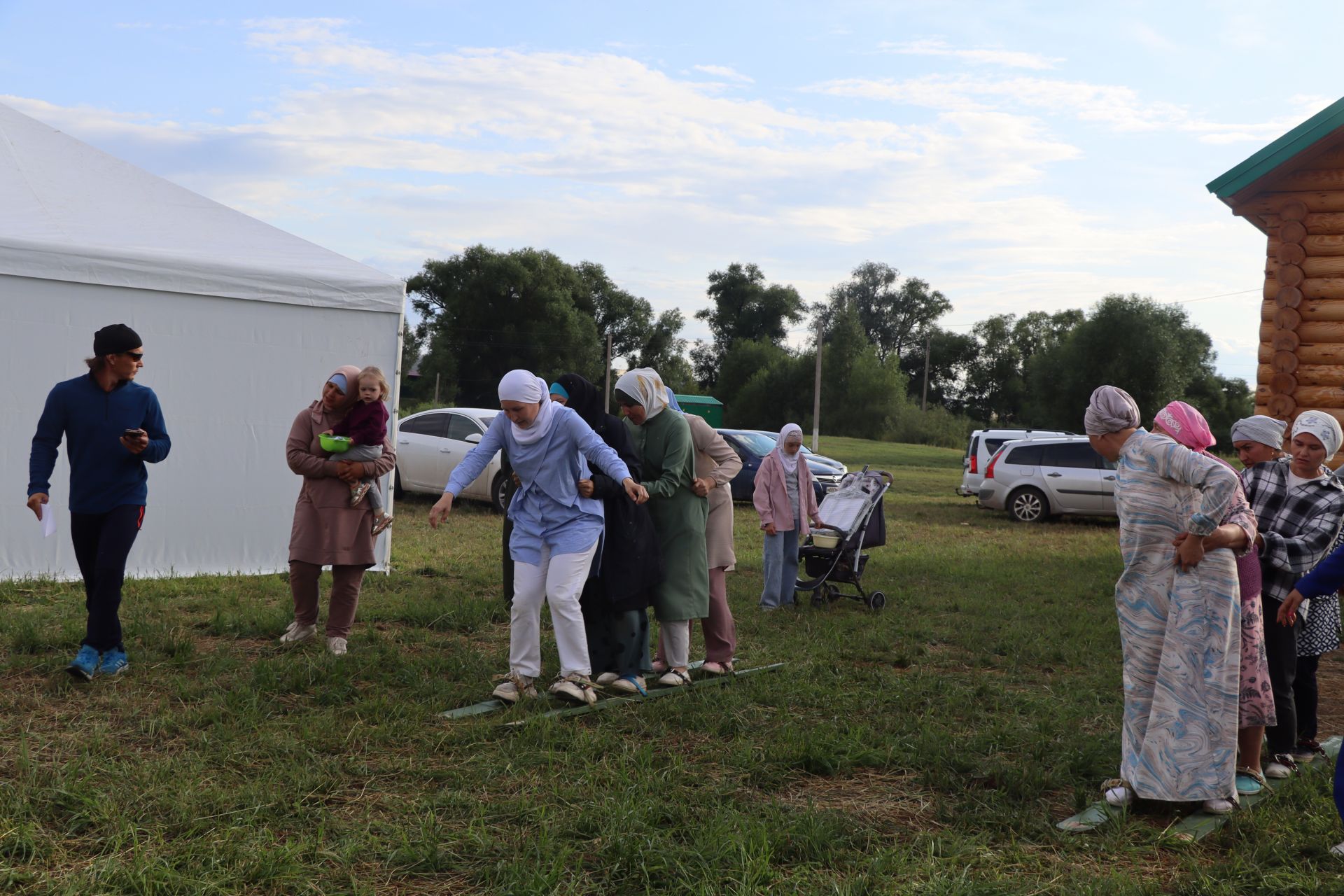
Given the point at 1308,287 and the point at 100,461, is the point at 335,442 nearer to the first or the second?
the point at 100,461

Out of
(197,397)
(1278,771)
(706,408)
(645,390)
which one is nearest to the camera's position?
(1278,771)

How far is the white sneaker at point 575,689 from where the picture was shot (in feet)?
19.0

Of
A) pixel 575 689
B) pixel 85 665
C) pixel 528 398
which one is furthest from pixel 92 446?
pixel 575 689

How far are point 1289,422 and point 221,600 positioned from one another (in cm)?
917

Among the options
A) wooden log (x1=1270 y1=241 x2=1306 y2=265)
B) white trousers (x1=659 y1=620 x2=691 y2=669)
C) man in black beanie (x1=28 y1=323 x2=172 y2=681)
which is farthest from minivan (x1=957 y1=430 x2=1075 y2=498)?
man in black beanie (x1=28 y1=323 x2=172 y2=681)

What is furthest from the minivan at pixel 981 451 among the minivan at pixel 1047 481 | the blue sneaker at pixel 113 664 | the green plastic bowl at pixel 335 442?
the blue sneaker at pixel 113 664

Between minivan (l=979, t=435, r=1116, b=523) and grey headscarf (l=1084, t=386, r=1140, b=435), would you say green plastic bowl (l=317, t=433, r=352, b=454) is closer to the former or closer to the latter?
grey headscarf (l=1084, t=386, r=1140, b=435)

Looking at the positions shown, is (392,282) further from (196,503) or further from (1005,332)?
(1005,332)

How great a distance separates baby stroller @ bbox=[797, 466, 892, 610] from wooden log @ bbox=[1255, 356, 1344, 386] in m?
3.74

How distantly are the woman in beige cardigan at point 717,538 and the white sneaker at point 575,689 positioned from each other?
85cm

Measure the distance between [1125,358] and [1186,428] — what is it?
47.8 metres

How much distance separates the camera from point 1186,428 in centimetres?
450

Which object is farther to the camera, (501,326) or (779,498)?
(501,326)

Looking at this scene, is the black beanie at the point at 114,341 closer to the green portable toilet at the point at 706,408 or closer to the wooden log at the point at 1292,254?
the wooden log at the point at 1292,254
